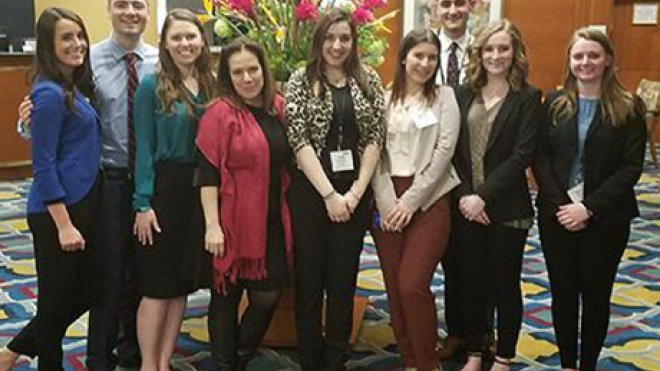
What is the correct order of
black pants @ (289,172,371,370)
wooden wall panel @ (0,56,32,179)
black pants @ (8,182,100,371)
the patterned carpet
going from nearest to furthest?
black pants @ (8,182,100,371), black pants @ (289,172,371,370), the patterned carpet, wooden wall panel @ (0,56,32,179)

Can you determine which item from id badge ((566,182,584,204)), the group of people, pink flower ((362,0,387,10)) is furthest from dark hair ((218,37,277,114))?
id badge ((566,182,584,204))

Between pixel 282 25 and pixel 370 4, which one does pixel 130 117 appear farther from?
pixel 370 4

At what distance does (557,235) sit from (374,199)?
75cm

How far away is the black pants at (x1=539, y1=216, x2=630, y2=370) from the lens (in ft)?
9.61

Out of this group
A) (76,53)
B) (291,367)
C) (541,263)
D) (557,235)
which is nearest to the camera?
(76,53)

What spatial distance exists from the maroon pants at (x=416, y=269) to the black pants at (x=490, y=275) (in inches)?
4.7

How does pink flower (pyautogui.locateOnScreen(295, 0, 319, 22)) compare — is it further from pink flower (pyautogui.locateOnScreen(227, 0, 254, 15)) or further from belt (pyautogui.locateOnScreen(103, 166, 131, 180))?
belt (pyautogui.locateOnScreen(103, 166, 131, 180))

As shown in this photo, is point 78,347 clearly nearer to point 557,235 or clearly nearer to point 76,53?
point 76,53

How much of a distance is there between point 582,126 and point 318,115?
1.04 m

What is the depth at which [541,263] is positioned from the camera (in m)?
5.14

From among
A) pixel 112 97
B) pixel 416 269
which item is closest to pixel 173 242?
pixel 112 97

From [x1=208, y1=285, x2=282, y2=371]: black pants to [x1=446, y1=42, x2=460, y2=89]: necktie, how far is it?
4.05 ft

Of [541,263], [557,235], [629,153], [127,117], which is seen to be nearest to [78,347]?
[127,117]

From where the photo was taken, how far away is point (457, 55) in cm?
340
